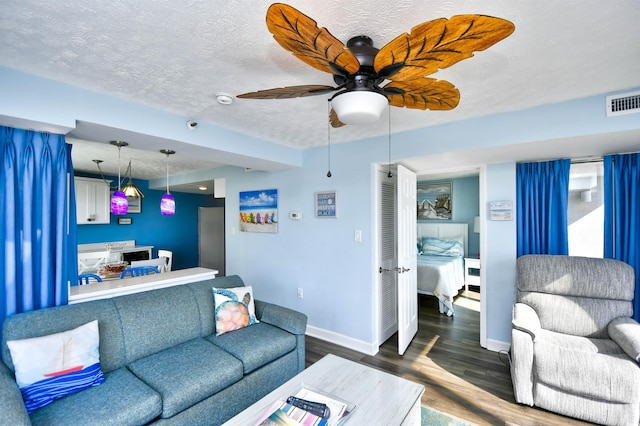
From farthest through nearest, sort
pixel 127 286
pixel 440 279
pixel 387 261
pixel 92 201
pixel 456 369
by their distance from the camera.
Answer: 1. pixel 92 201
2. pixel 440 279
3. pixel 387 261
4. pixel 456 369
5. pixel 127 286

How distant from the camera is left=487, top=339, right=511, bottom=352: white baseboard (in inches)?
120

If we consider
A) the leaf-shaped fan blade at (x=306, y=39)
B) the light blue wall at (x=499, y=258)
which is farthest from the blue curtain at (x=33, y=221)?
the light blue wall at (x=499, y=258)

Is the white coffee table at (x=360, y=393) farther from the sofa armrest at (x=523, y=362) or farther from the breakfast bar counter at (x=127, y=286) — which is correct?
the breakfast bar counter at (x=127, y=286)

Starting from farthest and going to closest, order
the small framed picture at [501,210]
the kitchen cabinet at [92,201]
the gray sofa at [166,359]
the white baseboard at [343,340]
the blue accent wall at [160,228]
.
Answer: the blue accent wall at [160,228]
the kitchen cabinet at [92,201]
the white baseboard at [343,340]
the small framed picture at [501,210]
the gray sofa at [166,359]

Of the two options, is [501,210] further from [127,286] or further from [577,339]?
[127,286]

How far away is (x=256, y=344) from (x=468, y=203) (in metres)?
5.34

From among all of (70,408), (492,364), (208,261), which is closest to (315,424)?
(70,408)

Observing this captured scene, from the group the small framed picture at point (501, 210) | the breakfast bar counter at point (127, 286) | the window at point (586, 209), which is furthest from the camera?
the small framed picture at point (501, 210)

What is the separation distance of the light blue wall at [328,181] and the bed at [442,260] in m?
1.23

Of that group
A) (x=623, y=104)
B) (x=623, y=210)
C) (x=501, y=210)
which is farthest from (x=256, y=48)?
(x=623, y=210)

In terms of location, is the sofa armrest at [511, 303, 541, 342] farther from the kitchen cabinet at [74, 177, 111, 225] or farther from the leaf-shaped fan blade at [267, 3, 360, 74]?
the kitchen cabinet at [74, 177, 111, 225]

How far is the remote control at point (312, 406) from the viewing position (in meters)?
1.45

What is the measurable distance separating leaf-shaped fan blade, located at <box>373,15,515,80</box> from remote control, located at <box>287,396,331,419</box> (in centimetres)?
159

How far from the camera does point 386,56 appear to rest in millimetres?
1046
